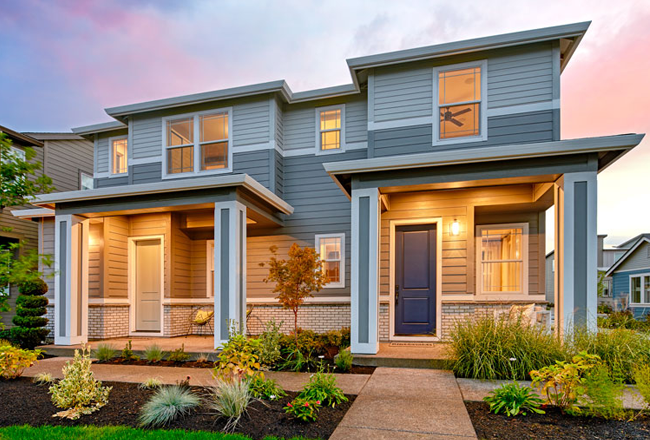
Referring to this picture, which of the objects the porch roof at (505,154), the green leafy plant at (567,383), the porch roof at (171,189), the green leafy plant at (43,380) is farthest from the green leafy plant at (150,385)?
the green leafy plant at (567,383)

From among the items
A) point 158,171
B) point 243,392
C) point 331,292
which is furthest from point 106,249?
point 243,392

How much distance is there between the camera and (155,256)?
9.50 meters

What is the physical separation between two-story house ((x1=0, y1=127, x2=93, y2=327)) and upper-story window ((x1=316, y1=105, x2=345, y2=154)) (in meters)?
7.56

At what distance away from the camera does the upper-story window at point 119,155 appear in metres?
10.4

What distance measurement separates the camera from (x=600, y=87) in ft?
33.3

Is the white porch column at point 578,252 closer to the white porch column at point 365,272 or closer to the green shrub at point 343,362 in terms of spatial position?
the white porch column at point 365,272

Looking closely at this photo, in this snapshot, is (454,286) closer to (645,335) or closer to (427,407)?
(645,335)

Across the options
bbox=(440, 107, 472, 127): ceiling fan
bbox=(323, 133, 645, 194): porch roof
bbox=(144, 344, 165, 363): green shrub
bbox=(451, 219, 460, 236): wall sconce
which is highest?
bbox=(440, 107, 472, 127): ceiling fan

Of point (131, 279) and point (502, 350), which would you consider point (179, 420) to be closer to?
point (502, 350)

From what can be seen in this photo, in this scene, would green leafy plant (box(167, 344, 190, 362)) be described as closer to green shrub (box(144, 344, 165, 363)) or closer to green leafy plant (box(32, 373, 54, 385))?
green shrub (box(144, 344, 165, 363))

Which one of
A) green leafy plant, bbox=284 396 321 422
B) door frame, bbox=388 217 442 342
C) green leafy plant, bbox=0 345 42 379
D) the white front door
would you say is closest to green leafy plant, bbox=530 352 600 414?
green leafy plant, bbox=284 396 321 422

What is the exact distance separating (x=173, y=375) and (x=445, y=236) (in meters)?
5.60

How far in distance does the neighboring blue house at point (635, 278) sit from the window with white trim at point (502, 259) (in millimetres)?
13992

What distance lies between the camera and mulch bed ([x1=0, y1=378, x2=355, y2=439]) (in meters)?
3.58
